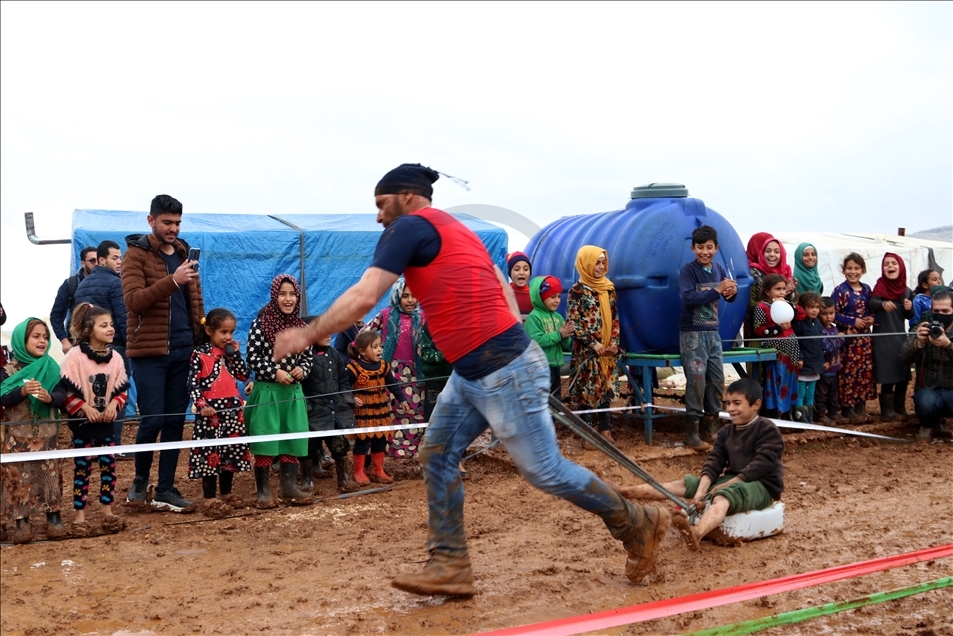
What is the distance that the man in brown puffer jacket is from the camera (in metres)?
6.06

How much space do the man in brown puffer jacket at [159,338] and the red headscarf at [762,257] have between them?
5.74 meters

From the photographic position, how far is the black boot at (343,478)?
6855mm

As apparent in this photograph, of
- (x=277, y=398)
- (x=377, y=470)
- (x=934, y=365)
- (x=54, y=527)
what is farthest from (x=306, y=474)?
(x=934, y=365)

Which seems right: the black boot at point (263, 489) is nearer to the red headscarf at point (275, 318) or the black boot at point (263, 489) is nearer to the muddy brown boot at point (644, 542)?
the red headscarf at point (275, 318)

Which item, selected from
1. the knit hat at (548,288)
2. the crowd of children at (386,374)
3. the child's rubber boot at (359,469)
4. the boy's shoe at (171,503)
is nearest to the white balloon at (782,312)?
the crowd of children at (386,374)

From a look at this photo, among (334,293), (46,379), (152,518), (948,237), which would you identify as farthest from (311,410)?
(948,237)

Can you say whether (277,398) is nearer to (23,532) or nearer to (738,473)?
(23,532)

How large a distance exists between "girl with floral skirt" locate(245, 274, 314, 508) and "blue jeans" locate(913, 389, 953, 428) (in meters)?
5.87

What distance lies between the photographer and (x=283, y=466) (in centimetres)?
650

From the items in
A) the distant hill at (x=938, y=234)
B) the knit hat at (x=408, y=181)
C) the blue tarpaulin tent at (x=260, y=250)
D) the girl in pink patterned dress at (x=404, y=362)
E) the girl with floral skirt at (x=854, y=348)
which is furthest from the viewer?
the distant hill at (x=938, y=234)

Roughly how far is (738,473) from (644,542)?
4.21ft

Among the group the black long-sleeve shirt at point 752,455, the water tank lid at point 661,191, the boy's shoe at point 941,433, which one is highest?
the water tank lid at point 661,191

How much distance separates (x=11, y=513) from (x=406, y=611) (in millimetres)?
2670

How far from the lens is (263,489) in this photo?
6.36 meters
